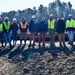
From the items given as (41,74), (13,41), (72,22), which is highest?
(72,22)

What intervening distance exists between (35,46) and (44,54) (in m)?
1.86

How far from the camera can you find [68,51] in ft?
59.2

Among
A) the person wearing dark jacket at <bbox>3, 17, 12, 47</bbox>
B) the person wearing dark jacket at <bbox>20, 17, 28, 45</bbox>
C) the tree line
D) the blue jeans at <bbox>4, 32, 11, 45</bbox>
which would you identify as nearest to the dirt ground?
the blue jeans at <bbox>4, 32, 11, 45</bbox>

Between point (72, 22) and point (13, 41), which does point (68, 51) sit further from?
point (13, 41)

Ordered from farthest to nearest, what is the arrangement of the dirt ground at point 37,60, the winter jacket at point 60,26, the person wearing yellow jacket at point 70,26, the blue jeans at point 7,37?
the blue jeans at point 7,37
the person wearing yellow jacket at point 70,26
the winter jacket at point 60,26
the dirt ground at point 37,60

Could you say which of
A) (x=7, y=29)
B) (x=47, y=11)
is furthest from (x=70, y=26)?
(x=47, y=11)

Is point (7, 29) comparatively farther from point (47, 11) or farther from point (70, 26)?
point (47, 11)

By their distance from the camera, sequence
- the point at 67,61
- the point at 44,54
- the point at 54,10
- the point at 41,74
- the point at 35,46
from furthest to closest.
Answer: the point at 54,10 < the point at 35,46 < the point at 44,54 < the point at 67,61 < the point at 41,74

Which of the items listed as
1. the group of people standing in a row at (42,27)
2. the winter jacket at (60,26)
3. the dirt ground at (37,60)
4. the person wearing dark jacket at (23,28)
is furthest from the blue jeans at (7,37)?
the winter jacket at (60,26)

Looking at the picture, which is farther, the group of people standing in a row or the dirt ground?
the group of people standing in a row

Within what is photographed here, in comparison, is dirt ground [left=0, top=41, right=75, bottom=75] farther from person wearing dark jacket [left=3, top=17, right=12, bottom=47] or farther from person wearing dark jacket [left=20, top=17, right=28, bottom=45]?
person wearing dark jacket [left=20, top=17, right=28, bottom=45]

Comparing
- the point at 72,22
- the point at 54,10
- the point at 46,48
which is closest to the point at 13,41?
the point at 46,48

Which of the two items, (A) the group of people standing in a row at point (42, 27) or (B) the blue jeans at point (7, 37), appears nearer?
(A) the group of people standing in a row at point (42, 27)

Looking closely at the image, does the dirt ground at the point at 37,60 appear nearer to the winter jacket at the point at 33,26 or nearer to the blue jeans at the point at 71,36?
the blue jeans at the point at 71,36
